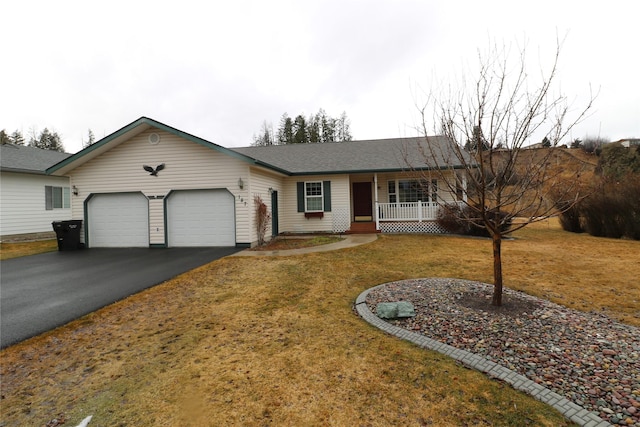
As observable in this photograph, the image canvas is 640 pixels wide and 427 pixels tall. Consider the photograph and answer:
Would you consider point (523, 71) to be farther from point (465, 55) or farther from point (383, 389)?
point (383, 389)

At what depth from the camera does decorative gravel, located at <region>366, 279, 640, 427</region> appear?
243 centimetres

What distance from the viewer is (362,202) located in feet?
52.6

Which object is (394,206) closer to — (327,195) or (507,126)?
(327,195)

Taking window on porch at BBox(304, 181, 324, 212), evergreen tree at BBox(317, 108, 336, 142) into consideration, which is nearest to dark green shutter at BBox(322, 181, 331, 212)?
window on porch at BBox(304, 181, 324, 212)

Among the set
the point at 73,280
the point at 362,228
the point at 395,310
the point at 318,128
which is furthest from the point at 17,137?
the point at 395,310

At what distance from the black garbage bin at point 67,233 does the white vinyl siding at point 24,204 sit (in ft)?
15.3

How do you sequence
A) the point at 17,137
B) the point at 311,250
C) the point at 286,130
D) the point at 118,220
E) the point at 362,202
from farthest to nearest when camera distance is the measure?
1. the point at 17,137
2. the point at 286,130
3. the point at 362,202
4. the point at 118,220
5. the point at 311,250

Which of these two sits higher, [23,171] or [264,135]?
[264,135]

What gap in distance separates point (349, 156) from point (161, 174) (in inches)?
370

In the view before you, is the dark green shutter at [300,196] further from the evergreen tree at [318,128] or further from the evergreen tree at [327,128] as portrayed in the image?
the evergreen tree at [327,128]

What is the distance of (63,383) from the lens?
2.82m

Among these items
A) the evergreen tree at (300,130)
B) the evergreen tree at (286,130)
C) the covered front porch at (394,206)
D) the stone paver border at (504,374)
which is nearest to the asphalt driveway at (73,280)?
the stone paver border at (504,374)

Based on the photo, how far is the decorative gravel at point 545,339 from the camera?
7.98 ft

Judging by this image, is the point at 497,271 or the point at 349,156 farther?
the point at 349,156
